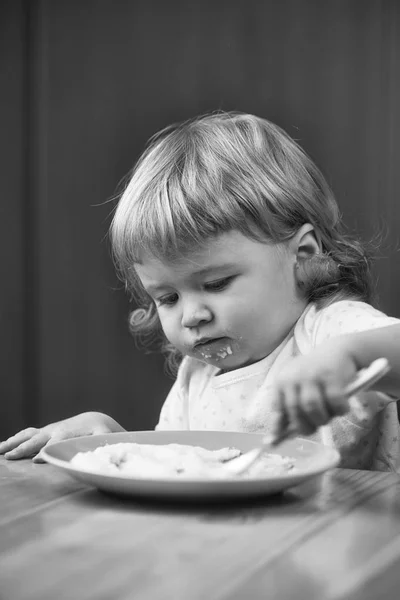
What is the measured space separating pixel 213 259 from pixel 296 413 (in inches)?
20.9

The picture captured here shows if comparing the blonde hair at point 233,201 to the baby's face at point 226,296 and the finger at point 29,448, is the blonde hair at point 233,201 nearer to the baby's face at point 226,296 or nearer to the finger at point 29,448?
the baby's face at point 226,296

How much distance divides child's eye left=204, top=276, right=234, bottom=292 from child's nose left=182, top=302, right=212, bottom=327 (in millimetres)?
30

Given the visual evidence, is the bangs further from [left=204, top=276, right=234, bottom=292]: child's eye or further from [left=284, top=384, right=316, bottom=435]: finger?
[left=284, top=384, right=316, bottom=435]: finger

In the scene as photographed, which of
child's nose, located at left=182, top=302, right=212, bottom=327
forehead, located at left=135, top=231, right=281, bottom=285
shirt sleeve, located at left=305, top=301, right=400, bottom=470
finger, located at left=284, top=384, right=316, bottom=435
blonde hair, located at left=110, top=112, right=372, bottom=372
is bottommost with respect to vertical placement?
shirt sleeve, located at left=305, top=301, right=400, bottom=470

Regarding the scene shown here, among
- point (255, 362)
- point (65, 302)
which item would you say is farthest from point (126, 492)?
point (65, 302)

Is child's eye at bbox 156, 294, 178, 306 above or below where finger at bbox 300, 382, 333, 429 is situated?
below

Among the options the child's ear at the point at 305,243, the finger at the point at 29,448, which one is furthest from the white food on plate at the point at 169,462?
the child's ear at the point at 305,243

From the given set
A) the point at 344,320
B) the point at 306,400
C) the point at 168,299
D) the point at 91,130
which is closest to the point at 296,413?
the point at 306,400

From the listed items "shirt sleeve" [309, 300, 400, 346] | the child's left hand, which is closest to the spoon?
the child's left hand

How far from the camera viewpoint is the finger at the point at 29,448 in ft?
3.20

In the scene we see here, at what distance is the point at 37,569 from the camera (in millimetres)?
507

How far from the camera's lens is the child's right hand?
3.26ft

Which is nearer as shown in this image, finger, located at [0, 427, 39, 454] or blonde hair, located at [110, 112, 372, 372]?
finger, located at [0, 427, 39, 454]

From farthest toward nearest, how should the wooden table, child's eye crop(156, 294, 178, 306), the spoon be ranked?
1. child's eye crop(156, 294, 178, 306)
2. the spoon
3. the wooden table
